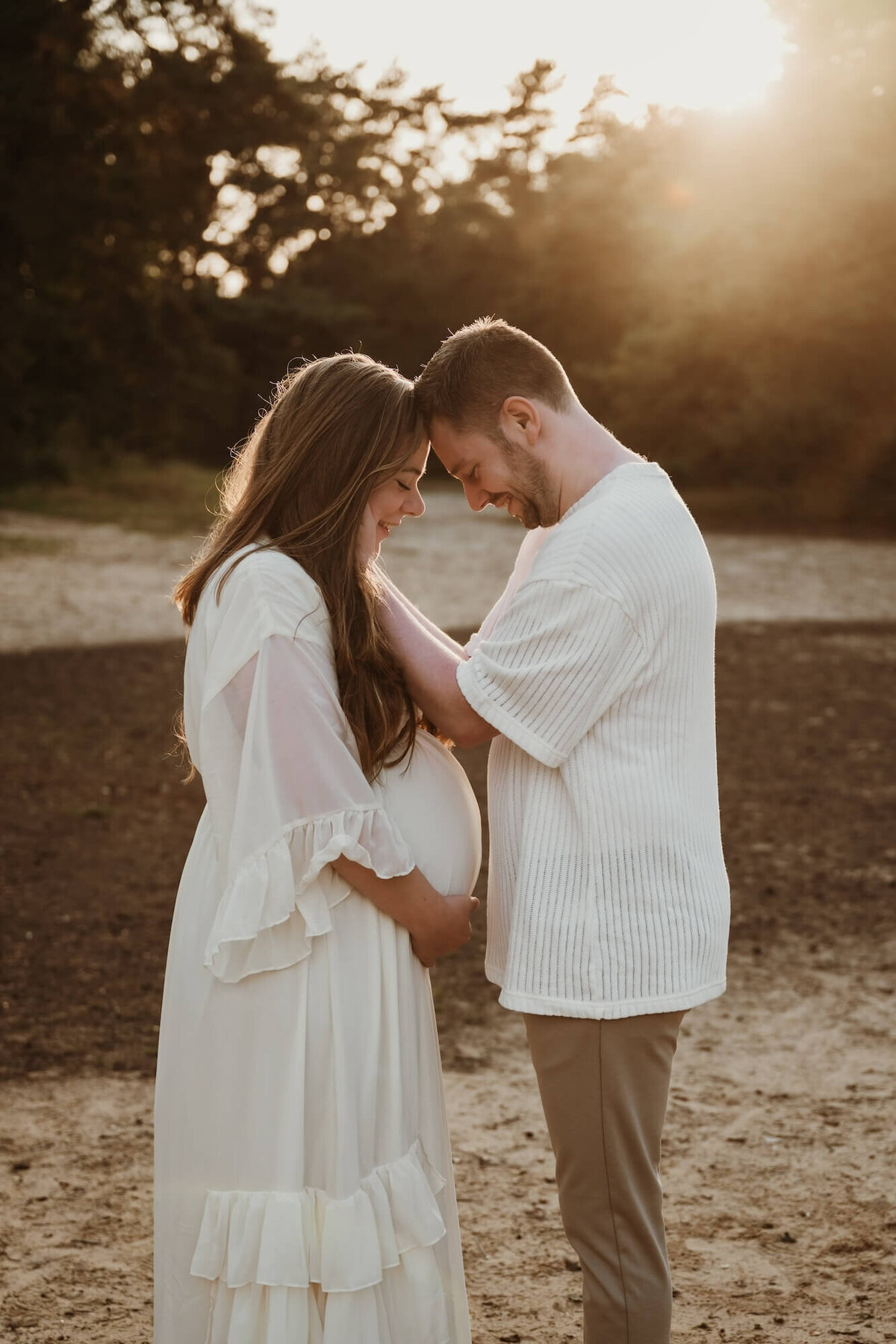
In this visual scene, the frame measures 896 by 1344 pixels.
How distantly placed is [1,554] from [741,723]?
39.8ft

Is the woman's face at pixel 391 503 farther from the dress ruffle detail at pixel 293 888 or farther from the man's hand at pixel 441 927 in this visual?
the man's hand at pixel 441 927

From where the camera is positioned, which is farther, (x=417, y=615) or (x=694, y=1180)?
(x=694, y=1180)

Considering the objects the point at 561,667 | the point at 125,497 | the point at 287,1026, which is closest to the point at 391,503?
the point at 561,667

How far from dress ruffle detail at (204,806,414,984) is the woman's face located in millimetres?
509

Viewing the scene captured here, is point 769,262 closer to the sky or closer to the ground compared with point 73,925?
closer to the sky

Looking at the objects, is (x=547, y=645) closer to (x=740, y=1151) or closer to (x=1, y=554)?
(x=740, y=1151)

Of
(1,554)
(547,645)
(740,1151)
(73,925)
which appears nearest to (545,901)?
(547,645)

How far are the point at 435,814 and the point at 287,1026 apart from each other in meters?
0.48

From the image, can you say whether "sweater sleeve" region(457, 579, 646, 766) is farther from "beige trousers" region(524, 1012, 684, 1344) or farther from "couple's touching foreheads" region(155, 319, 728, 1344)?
"beige trousers" region(524, 1012, 684, 1344)

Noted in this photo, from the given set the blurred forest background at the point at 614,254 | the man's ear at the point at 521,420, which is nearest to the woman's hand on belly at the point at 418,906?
the man's ear at the point at 521,420

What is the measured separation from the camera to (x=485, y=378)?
248 cm

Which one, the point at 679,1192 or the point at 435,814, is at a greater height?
the point at 435,814

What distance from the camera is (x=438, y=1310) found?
2.48 meters

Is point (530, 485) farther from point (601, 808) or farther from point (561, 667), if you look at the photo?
point (601, 808)
